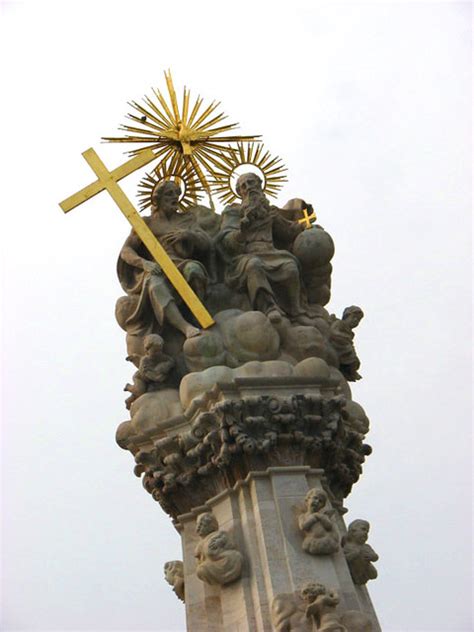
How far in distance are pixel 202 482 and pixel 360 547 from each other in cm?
172

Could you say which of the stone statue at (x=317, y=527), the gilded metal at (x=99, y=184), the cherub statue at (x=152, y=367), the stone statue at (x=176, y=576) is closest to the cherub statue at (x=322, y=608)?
the stone statue at (x=317, y=527)

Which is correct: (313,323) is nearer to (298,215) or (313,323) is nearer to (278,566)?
(298,215)

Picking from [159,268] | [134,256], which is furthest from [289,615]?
[134,256]

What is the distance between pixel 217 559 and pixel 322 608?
1146mm

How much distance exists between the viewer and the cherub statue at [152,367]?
9.88 m

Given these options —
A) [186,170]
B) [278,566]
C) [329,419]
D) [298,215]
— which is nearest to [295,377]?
[329,419]

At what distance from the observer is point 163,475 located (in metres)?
9.28

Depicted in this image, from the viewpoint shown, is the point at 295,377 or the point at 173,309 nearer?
the point at 295,377

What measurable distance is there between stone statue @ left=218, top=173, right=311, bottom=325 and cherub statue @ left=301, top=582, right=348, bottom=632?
3.27 metres

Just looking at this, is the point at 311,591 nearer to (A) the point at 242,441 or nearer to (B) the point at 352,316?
(A) the point at 242,441

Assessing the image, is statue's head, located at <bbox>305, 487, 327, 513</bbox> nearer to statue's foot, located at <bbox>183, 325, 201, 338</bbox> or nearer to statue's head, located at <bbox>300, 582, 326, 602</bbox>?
statue's head, located at <bbox>300, 582, 326, 602</bbox>

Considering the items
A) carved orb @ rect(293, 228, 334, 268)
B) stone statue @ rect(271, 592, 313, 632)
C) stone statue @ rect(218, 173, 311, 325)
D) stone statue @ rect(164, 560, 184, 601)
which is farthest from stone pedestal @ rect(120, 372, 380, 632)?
carved orb @ rect(293, 228, 334, 268)

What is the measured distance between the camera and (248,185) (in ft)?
36.4

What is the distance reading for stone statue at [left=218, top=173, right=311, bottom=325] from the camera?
1033 cm
